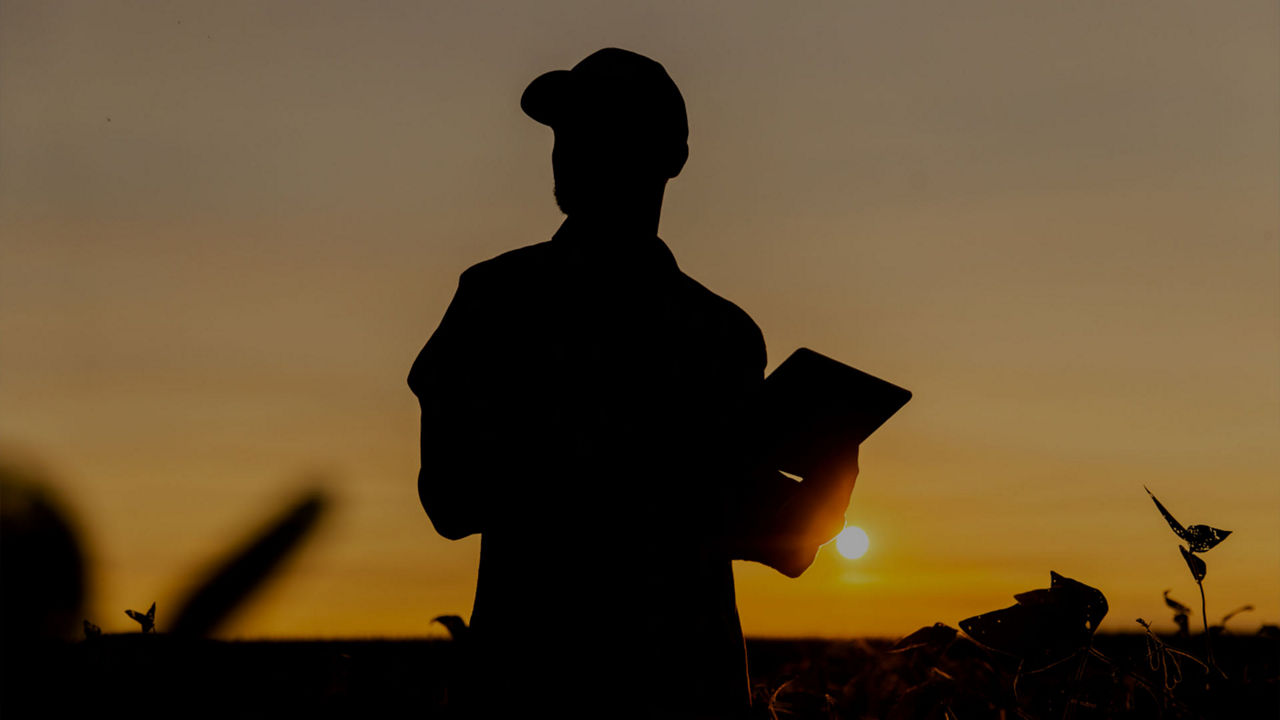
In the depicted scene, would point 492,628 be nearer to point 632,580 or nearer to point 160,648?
point 632,580

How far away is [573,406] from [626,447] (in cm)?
15

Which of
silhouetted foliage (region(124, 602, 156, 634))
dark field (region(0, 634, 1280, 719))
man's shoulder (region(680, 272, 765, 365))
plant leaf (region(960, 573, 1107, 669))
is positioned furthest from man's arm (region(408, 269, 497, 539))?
silhouetted foliage (region(124, 602, 156, 634))

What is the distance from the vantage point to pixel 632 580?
2.67m

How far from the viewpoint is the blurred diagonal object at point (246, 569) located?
1.58ft

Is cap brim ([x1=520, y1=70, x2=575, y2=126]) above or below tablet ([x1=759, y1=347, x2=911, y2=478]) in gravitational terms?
above

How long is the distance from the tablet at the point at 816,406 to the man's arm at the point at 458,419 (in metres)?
0.68

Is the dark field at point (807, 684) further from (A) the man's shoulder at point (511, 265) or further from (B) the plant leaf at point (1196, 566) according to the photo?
(A) the man's shoulder at point (511, 265)

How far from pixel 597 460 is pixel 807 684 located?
2567mm

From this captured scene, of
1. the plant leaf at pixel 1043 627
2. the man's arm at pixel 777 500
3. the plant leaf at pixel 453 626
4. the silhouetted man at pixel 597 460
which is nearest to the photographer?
the plant leaf at pixel 453 626

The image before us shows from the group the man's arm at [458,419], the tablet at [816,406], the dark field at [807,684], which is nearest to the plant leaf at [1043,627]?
the dark field at [807,684]

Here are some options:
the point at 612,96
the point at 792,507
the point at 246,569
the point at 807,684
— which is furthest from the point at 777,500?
the point at 807,684

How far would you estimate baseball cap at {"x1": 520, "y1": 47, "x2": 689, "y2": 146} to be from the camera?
9.22ft

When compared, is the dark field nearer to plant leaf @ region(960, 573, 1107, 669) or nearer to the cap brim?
plant leaf @ region(960, 573, 1107, 669)

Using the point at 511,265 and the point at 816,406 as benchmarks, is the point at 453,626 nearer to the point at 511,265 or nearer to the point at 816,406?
the point at 816,406
